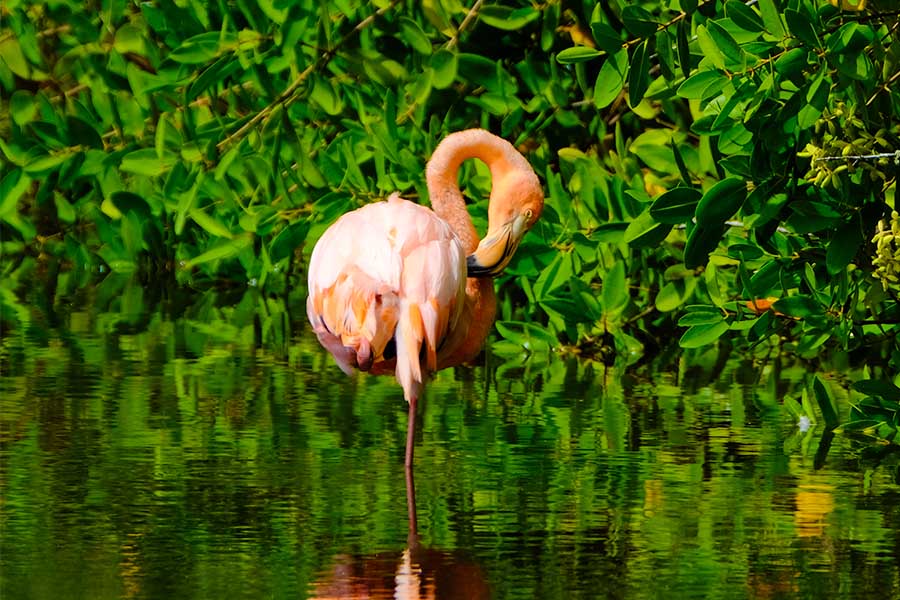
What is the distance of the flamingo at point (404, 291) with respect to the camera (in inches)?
224

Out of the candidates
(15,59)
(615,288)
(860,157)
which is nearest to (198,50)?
(15,59)

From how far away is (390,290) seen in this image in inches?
224

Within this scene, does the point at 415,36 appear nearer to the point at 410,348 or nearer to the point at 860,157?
the point at 410,348

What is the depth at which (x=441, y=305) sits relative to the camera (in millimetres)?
5750

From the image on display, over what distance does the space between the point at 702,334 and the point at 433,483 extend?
130cm

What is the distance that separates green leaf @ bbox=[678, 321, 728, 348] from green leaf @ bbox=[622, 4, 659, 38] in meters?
1.27

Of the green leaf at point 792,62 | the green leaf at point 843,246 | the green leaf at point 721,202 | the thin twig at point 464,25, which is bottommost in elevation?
the green leaf at point 843,246

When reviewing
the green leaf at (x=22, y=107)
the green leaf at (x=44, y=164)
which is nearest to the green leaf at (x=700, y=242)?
the green leaf at (x=44, y=164)

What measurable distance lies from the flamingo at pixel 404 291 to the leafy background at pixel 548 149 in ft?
1.84

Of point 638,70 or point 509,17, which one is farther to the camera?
point 509,17

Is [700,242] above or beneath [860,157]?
beneath

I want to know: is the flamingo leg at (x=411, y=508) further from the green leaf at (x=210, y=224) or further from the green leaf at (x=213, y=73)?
the green leaf at (x=210, y=224)

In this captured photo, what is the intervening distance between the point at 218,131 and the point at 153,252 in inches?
95.6

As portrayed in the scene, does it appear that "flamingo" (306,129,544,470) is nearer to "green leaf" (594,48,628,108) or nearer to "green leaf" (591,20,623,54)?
"green leaf" (594,48,628,108)
